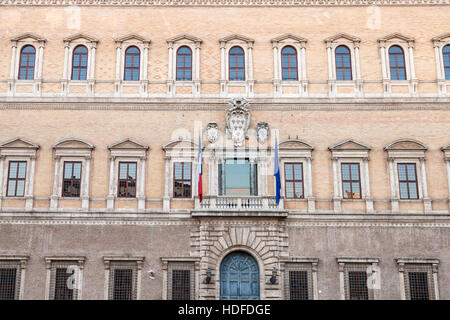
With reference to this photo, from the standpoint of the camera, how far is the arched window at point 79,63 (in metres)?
25.4

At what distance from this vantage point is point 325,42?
84.1 feet

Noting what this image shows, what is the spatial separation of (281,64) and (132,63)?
6.56 meters

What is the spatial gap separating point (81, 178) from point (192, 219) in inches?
195

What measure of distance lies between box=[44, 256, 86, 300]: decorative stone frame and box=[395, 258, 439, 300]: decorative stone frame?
495 inches

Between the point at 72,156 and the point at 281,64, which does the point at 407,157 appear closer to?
the point at 281,64

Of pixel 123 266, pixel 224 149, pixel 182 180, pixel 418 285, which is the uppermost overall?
pixel 224 149

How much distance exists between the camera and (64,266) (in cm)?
2309

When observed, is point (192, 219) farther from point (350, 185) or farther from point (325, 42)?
point (325, 42)

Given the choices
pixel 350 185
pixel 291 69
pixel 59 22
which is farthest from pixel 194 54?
pixel 350 185

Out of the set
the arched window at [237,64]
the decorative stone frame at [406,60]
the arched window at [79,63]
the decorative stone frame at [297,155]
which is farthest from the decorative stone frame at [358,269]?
the arched window at [79,63]

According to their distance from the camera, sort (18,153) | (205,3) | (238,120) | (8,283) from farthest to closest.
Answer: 1. (205,3)
2. (238,120)
3. (18,153)
4. (8,283)

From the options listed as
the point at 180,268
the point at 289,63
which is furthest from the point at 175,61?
the point at 180,268

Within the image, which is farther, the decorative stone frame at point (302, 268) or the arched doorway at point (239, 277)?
the decorative stone frame at point (302, 268)

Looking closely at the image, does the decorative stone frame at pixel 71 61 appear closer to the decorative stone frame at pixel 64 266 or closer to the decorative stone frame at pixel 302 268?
the decorative stone frame at pixel 64 266
